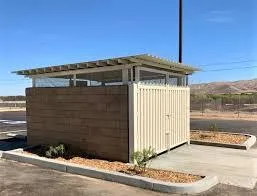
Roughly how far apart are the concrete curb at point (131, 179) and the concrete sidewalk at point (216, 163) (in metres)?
0.81

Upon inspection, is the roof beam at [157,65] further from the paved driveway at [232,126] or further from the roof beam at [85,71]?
the paved driveway at [232,126]

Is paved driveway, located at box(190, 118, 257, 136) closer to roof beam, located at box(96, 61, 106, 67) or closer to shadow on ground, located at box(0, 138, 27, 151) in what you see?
shadow on ground, located at box(0, 138, 27, 151)

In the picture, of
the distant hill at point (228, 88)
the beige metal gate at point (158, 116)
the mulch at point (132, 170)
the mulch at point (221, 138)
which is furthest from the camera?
the distant hill at point (228, 88)

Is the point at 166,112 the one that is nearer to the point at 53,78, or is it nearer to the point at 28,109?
the point at 53,78

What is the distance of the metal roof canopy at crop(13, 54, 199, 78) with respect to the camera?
1022cm

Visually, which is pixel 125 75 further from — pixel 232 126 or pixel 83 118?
pixel 232 126

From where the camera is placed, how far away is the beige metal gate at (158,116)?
1021 cm

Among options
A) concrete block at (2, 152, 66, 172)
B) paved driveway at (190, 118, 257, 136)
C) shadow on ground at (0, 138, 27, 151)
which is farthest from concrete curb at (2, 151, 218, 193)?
paved driveway at (190, 118, 257, 136)

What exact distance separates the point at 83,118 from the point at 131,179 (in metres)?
3.60

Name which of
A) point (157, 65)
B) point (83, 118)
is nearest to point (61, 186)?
point (83, 118)

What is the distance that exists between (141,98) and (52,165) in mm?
2996

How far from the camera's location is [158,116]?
11492 mm

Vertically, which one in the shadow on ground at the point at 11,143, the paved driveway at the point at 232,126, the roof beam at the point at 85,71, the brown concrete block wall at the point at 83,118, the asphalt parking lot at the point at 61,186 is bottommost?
the asphalt parking lot at the point at 61,186

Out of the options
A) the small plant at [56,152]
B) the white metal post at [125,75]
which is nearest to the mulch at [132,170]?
the small plant at [56,152]
